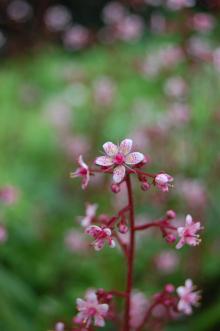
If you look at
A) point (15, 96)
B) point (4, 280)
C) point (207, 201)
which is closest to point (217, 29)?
point (15, 96)

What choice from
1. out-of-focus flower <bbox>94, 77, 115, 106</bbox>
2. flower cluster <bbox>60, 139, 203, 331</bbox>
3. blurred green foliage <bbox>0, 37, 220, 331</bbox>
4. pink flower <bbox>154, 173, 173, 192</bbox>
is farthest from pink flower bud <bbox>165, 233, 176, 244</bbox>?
out-of-focus flower <bbox>94, 77, 115, 106</bbox>

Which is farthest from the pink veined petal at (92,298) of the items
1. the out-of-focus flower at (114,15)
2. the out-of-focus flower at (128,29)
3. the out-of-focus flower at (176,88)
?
the out-of-focus flower at (114,15)

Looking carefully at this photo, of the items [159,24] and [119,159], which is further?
[159,24]

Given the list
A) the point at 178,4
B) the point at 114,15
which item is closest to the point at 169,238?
the point at 178,4

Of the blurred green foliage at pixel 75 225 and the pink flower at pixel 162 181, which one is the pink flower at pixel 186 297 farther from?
the blurred green foliage at pixel 75 225

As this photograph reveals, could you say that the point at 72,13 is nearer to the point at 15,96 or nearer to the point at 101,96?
the point at 15,96

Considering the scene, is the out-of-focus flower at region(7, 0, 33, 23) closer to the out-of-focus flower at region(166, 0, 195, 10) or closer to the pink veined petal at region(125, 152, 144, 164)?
the out-of-focus flower at region(166, 0, 195, 10)

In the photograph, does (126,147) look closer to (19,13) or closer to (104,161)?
(104,161)
